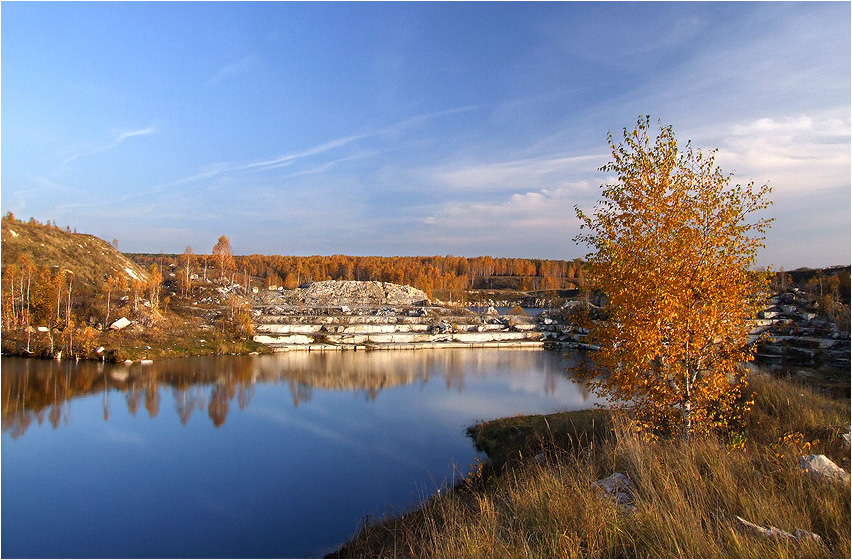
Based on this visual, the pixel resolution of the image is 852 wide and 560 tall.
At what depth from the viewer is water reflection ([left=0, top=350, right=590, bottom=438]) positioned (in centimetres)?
2100

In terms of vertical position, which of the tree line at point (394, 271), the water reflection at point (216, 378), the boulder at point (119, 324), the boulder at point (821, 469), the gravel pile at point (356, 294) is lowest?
the water reflection at point (216, 378)

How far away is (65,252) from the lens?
4922 cm

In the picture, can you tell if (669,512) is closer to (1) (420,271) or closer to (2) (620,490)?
(2) (620,490)

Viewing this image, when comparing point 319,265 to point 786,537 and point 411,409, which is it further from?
point 786,537

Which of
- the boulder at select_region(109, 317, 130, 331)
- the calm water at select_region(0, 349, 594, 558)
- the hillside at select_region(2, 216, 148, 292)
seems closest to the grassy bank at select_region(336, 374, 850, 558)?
the calm water at select_region(0, 349, 594, 558)

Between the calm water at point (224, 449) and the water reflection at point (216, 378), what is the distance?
129mm

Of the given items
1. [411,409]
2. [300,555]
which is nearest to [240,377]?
[411,409]

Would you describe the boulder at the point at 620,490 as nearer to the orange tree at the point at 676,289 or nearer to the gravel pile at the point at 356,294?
the orange tree at the point at 676,289

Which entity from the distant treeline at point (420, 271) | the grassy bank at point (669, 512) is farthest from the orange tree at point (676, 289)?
the distant treeline at point (420, 271)

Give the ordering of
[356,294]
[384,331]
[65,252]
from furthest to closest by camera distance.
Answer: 1. [356,294]
2. [65,252]
3. [384,331]

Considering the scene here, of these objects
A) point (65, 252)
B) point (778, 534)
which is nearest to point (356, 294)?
point (65, 252)

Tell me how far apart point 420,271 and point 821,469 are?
390ft

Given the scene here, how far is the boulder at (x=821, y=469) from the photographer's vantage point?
16.1ft

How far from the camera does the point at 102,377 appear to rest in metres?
26.2
